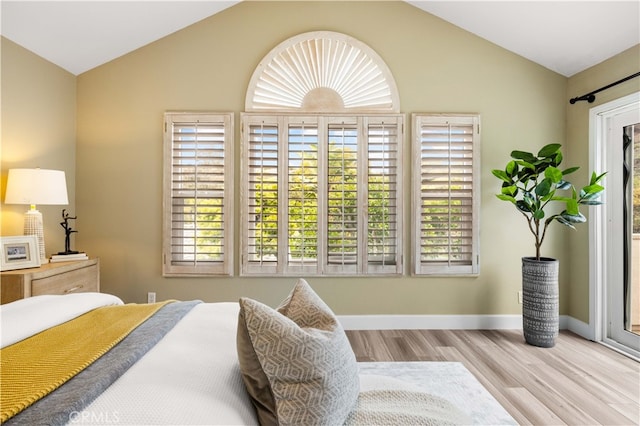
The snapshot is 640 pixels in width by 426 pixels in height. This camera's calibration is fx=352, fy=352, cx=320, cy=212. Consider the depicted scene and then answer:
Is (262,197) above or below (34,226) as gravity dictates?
above

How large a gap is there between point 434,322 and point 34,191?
344cm

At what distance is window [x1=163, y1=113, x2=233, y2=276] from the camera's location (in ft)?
10.6

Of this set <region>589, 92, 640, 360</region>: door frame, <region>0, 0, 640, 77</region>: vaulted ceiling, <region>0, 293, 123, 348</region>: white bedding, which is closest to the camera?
<region>0, 293, 123, 348</region>: white bedding

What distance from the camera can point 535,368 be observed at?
2.55m

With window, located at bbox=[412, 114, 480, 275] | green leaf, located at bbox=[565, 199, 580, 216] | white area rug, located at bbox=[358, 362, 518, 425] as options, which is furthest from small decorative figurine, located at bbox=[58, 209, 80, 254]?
green leaf, located at bbox=[565, 199, 580, 216]

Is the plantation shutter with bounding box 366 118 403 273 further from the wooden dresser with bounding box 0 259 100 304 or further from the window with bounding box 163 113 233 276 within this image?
the wooden dresser with bounding box 0 259 100 304

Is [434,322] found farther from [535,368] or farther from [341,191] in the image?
[341,191]

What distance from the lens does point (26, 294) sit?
226cm

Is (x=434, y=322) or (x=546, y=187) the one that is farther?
(x=434, y=322)

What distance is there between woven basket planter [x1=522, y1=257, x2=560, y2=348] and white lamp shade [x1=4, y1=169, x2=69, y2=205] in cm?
380

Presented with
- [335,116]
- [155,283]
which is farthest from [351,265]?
[155,283]

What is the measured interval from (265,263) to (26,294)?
171cm

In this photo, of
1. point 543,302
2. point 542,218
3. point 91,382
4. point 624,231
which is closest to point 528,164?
point 542,218

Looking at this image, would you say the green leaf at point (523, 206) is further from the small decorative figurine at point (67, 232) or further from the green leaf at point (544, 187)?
the small decorative figurine at point (67, 232)
